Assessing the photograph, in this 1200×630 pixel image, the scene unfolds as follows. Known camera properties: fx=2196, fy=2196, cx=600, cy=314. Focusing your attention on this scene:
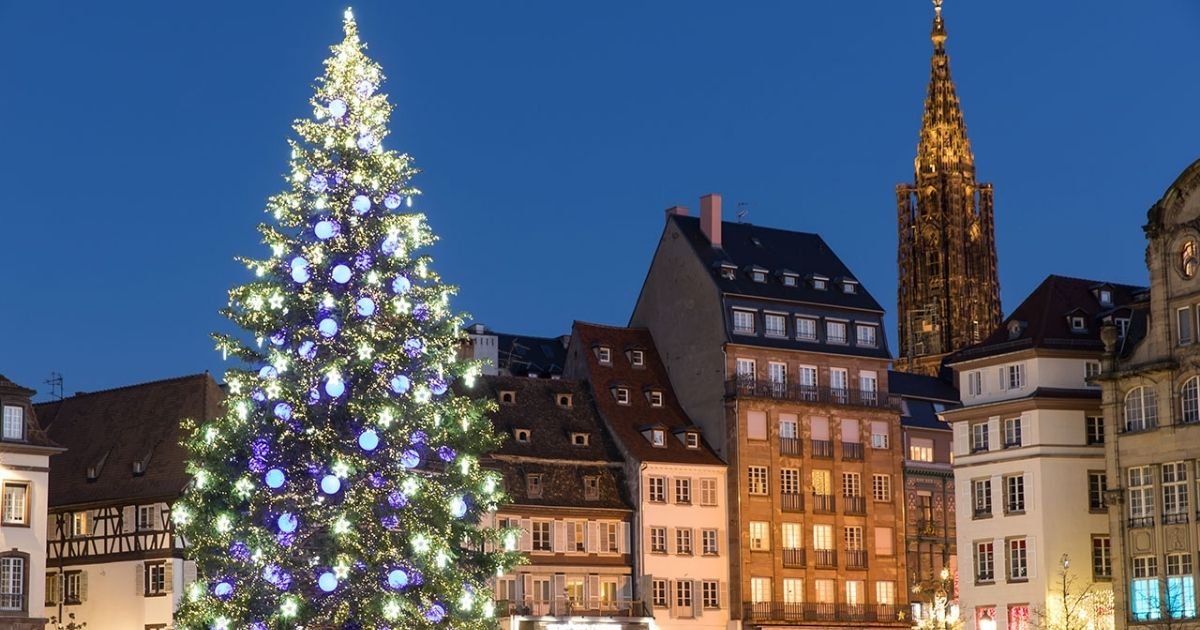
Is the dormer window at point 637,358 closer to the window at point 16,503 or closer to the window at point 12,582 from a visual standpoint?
the window at point 16,503

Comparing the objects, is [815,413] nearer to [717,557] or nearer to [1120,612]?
[717,557]

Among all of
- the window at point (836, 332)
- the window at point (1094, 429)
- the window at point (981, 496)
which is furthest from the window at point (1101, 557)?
the window at point (836, 332)

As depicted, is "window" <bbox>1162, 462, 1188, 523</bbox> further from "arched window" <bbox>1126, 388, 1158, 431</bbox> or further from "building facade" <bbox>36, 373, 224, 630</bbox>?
"building facade" <bbox>36, 373, 224, 630</bbox>

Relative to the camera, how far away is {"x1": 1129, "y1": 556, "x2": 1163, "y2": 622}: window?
249ft

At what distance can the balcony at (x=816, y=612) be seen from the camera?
96.8m

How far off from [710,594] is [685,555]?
2.25 m

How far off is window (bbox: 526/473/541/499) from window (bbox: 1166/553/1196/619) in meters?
27.6

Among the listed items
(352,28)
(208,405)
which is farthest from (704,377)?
(352,28)

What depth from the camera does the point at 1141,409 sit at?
255 ft

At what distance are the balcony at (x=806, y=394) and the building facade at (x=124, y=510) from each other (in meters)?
23.6

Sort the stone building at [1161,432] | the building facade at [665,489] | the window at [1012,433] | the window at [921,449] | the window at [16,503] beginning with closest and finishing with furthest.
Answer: the stone building at [1161,432], the window at [16,503], the window at [1012,433], the building facade at [665,489], the window at [921,449]

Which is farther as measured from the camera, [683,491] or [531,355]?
[531,355]

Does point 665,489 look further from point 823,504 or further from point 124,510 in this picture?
point 124,510

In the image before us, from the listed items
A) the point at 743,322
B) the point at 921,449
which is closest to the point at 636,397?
the point at 743,322
